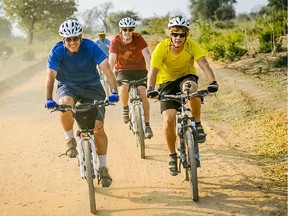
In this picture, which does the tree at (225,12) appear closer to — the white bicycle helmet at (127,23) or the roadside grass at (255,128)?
the roadside grass at (255,128)

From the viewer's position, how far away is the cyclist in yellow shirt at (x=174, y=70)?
228 inches

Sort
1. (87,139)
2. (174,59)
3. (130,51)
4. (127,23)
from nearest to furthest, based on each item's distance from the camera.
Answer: (87,139), (174,59), (127,23), (130,51)

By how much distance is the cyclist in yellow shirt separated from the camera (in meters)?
5.78

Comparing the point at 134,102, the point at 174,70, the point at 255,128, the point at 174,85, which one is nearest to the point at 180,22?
the point at 174,70

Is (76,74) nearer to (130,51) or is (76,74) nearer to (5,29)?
(130,51)

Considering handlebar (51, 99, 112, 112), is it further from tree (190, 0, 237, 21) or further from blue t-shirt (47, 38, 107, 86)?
tree (190, 0, 237, 21)

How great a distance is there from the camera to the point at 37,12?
168 feet

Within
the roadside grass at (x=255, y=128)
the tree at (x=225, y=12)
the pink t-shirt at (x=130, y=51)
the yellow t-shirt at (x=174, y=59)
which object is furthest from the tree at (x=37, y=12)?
the yellow t-shirt at (x=174, y=59)

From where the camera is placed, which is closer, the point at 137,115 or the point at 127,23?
the point at 137,115

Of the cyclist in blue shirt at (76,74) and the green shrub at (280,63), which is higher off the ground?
the cyclist in blue shirt at (76,74)

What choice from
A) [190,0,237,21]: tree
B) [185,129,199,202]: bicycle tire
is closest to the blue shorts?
[185,129,199,202]: bicycle tire

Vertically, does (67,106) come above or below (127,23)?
below

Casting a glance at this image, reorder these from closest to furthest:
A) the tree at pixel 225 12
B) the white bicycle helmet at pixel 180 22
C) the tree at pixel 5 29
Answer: the white bicycle helmet at pixel 180 22 < the tree at pixel 225 12 < the tree at pixel 5 29

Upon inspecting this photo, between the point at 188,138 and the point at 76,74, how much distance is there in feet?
5.48
